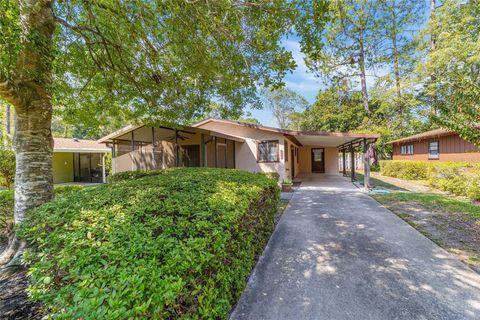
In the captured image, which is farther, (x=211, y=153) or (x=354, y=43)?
(x=354, y=43)

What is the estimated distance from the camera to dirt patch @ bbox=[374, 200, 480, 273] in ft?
12.4

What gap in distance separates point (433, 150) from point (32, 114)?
66.7 feet

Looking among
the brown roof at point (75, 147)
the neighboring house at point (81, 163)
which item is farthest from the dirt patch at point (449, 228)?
the brown roof at point (75, 147)

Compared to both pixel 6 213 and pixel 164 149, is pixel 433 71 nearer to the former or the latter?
pixel 164 149

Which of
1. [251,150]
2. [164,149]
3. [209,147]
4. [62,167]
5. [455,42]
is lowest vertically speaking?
[62,167]

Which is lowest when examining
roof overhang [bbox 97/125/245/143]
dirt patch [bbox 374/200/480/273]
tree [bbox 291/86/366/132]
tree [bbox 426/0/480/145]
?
dirt patch [bbox 374/200/480/273]

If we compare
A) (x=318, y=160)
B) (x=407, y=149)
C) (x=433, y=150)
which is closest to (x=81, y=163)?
(x=318, y=160)

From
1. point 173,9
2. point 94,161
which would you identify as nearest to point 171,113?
point 173,9

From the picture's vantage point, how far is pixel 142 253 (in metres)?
1.62

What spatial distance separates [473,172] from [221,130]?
11.6 meters

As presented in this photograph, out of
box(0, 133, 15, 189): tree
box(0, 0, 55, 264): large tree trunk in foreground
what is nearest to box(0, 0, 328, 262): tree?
box(0, 0, 55, 264): large tree trunk in foreground

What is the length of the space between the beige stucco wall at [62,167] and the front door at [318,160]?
20.6 m

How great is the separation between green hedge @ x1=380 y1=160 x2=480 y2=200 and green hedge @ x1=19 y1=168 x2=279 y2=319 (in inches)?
358

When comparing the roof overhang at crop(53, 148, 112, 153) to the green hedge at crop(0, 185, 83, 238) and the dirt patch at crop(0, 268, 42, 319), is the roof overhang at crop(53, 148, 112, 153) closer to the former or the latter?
the green hedge at crop(0, 185, 83, 238)
